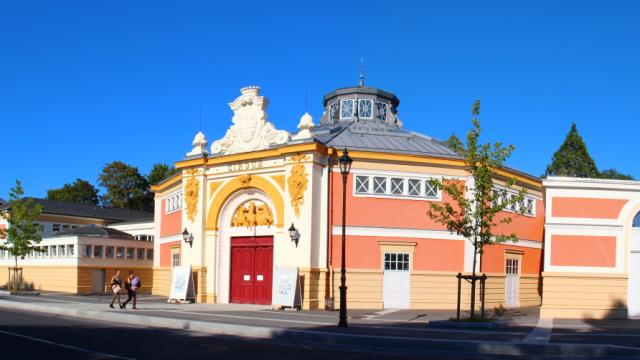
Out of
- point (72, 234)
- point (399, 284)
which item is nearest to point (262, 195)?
point (399, 284)

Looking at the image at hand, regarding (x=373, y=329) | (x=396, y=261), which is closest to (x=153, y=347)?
(x=373, y=329)

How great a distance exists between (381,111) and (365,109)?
3.41ft

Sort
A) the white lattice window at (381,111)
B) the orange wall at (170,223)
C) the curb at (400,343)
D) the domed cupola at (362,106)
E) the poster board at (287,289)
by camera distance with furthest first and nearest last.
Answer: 1. the white lattice window at (381,111)
2. the domed cupola at (362,106)
3. the orange wall at (170,223)
4. the poster board at (287,289)
5. the curb at (400,343)

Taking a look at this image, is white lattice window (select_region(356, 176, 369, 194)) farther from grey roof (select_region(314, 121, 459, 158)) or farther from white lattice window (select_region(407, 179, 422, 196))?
white lattice window (select_region(407, 179, 422, 196))

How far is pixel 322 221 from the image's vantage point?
95.4 feet

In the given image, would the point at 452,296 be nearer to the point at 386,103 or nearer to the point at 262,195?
the point at 262,195

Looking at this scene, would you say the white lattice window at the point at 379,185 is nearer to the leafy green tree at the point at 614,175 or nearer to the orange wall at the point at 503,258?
the orange wall at the point at 503,258

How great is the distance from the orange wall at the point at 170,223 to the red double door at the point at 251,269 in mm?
5587

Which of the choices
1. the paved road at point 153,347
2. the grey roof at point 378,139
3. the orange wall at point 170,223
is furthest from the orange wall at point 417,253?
the orange wall at point 170,223

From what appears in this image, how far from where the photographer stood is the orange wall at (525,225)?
3259cm

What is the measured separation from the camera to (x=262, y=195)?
30.9 meters

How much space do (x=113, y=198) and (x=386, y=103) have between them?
55.5 metres

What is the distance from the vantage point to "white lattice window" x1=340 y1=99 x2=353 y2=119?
1531 inches

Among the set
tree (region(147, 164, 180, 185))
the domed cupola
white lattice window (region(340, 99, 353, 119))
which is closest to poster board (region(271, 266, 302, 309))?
the domed cupola
